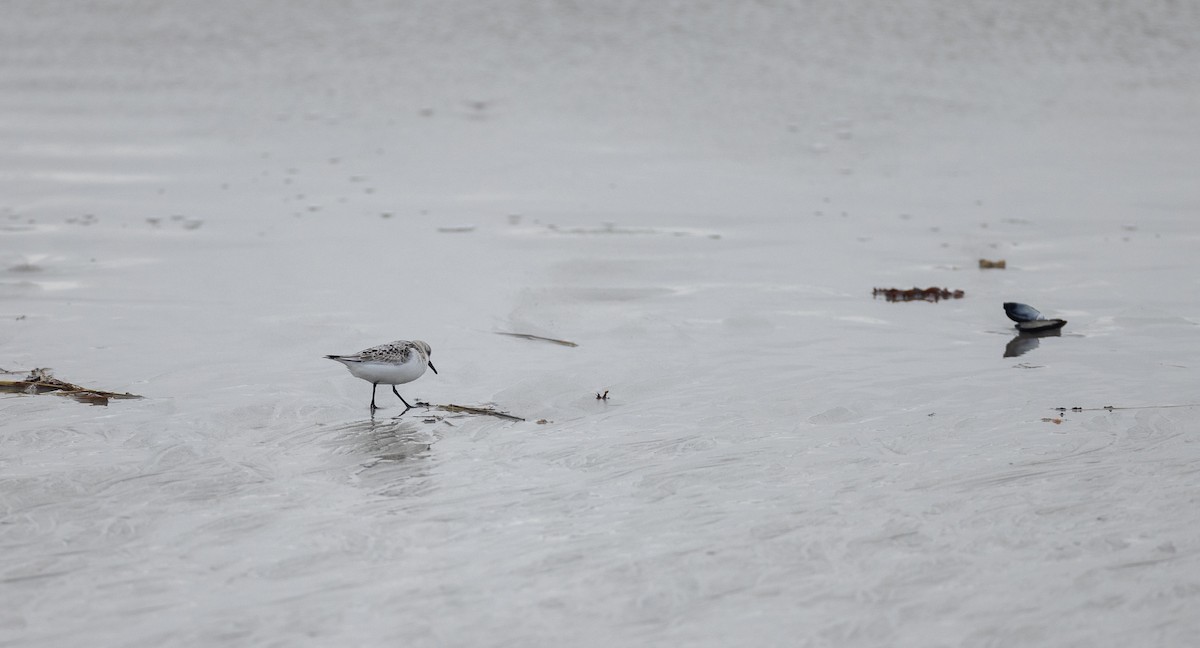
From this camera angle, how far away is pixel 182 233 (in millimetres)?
10586

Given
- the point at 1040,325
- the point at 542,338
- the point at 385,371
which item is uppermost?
the point at 1040,325

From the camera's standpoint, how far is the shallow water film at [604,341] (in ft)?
14.1

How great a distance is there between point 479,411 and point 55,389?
2392mm

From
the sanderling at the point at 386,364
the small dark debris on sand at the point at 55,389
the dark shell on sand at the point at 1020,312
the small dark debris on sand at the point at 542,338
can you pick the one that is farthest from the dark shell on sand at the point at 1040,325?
the small dark debris on sand at the point at 55,389

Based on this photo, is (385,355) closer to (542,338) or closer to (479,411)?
(479,411)

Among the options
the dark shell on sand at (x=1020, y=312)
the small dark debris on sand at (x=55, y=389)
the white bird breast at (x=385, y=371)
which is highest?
the dark shell on sand at (x=1020, y=312)

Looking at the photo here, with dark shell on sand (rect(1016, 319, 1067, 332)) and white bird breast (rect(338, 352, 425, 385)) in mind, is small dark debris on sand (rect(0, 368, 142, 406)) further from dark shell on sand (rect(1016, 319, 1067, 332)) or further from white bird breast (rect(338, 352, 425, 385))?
dark shell on sand (rect(1016, 319, 1067, 332))

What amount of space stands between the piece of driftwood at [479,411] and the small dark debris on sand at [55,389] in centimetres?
173

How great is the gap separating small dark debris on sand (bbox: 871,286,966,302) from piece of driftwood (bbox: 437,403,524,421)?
3.74 m

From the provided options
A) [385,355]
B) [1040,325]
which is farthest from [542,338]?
[1040,325]

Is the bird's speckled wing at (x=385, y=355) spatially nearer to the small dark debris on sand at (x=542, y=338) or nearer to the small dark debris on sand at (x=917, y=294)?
the small dark debris on sand at (x=542, y=338)

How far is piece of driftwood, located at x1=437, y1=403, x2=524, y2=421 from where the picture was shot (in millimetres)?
6227

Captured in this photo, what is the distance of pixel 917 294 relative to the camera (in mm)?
8867

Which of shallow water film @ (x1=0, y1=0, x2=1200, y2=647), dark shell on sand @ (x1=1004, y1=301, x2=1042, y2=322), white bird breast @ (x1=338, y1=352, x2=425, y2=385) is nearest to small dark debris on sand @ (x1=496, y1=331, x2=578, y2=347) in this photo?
shallow water film @ (x1=0, y1=0, x2=1200, y2=647)
